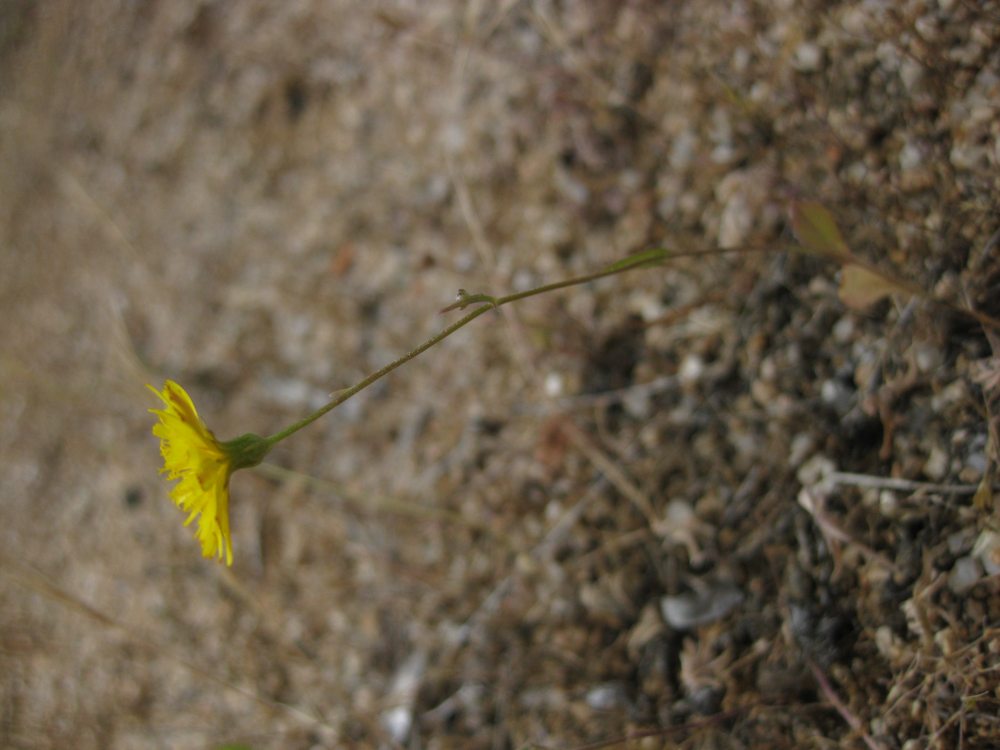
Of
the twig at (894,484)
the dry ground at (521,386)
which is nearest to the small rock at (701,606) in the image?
the dry ground at (521,386)

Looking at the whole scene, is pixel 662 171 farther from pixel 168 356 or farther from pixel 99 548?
pixel 99 548

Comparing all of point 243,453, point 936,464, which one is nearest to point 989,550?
point 936,464

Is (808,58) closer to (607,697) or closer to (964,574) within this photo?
(964,574)

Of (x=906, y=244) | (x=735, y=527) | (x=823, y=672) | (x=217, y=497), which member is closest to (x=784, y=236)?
(x=906, y=244)

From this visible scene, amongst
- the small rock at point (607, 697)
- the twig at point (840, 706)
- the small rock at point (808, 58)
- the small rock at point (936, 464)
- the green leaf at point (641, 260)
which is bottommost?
the twig at point (840, 706)

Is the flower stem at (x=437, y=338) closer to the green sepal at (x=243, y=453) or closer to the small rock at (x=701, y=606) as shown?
the green sepal at (x=243, y=453)
